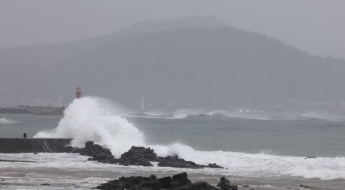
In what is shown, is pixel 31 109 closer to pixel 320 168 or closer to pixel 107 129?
pixel 107 129

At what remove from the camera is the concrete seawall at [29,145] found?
38.4 metres

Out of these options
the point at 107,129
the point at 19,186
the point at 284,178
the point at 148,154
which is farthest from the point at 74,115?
the point at 19,186

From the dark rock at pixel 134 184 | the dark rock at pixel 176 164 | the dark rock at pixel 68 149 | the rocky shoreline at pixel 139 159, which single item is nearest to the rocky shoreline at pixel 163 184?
the dark rock at pixel 134 184

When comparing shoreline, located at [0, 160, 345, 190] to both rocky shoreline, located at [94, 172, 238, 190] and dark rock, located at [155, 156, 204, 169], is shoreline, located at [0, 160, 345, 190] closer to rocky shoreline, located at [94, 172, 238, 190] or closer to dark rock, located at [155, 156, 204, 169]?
rocky shoreline, located at [94, 172, 238, 190]

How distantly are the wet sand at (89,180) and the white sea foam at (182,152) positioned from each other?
2290mm

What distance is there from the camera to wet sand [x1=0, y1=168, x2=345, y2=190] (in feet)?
81.4

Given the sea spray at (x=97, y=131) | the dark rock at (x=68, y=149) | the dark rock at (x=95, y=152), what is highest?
the sea spray at (x=97, y=131)

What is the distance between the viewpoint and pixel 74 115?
52344 mm

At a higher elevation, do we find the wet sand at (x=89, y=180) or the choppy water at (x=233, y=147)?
the choppy water at (x=233, y=147)

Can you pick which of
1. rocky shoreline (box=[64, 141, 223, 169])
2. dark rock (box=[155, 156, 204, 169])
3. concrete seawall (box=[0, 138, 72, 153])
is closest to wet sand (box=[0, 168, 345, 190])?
dark rock (box=[155, 156, 204, 169])

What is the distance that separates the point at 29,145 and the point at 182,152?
29.7 feet

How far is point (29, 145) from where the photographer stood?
1549 inches

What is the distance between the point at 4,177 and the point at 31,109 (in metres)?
176

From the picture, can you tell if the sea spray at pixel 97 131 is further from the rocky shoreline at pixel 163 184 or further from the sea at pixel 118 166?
the rocky shoreline at pixel 163 184
